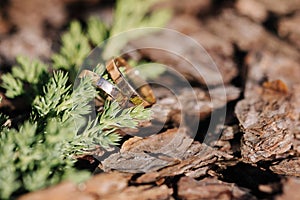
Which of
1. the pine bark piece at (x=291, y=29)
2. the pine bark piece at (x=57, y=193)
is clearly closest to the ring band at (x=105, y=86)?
the pine bark piece at (x=57, y=193)

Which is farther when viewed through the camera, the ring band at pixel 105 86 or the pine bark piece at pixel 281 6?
the pine bark piece at pixel 281 6

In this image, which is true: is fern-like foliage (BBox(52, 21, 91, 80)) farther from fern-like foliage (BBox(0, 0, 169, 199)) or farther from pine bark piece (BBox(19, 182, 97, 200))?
pine bark piece (BBox(19, 182, 97, 200))

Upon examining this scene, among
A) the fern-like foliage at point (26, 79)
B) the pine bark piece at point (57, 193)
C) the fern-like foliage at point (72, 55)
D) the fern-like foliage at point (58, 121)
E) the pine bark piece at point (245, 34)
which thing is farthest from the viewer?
the pine bark piece at point (245, 34)

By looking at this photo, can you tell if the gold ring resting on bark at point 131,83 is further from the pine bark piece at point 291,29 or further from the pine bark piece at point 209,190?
the pine bark piece at point 291,29

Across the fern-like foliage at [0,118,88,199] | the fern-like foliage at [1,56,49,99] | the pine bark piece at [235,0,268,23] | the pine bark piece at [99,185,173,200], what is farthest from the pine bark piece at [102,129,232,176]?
the pine bark piece at [235,0,268,23]

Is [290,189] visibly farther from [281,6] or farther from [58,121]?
[281,6]

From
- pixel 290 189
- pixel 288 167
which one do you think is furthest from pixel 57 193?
pixel 288 167

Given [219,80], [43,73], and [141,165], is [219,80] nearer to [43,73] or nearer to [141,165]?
[141,165]
